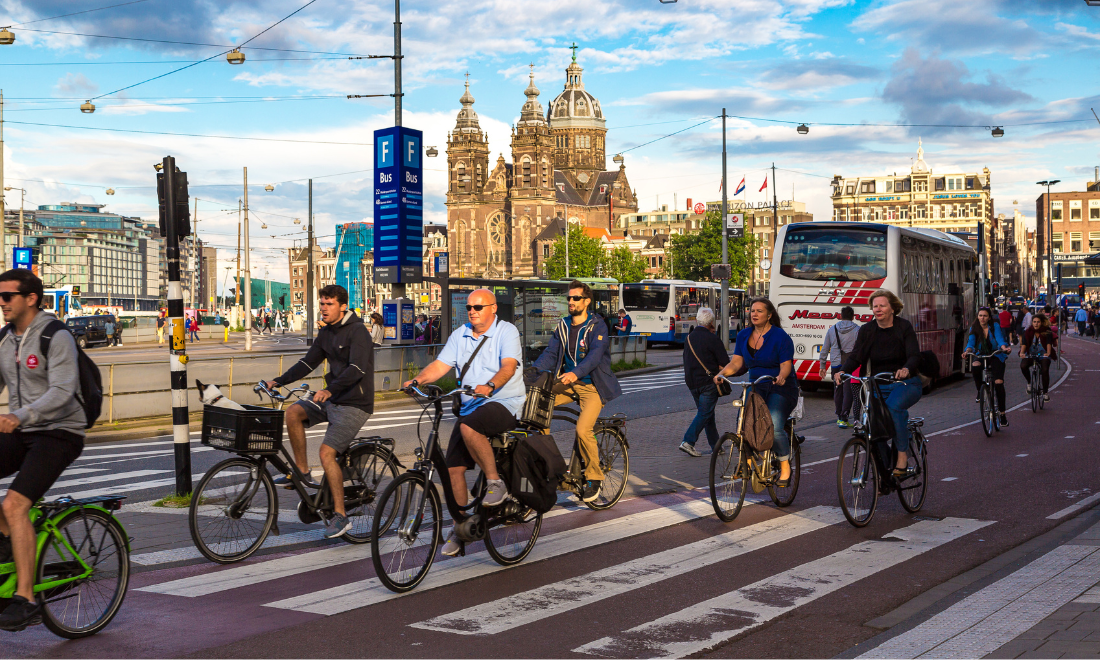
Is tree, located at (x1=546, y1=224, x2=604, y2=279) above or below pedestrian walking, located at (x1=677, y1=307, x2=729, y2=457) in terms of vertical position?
above

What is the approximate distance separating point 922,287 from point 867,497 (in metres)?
14.8

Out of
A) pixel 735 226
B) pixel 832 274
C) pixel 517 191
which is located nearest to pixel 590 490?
pixel 832 274

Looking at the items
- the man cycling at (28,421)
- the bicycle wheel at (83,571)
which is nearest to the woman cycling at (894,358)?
the bicycle wheel at (83,571)

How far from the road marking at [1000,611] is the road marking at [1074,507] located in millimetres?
1754

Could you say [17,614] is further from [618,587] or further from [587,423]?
[587,423]

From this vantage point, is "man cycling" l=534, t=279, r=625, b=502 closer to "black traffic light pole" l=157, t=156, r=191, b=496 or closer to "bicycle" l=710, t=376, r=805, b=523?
"bicycle" l=710, t=376, r=805, b=523

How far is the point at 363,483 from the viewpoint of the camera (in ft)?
23.9

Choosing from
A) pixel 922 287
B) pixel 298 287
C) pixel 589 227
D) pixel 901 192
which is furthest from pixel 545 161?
pixel 922 287

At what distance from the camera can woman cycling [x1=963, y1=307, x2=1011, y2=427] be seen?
14.3 meters

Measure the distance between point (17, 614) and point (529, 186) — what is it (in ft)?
453

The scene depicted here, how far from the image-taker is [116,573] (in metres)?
5.22

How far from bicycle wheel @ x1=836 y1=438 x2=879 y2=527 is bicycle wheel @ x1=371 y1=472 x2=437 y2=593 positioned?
316 cm

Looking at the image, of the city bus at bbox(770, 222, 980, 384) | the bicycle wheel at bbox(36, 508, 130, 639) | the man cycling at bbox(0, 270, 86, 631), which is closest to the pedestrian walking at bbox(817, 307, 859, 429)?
the city bus at bbox(770, 222, 980, 384)

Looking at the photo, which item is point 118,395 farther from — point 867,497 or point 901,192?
point 901,192
